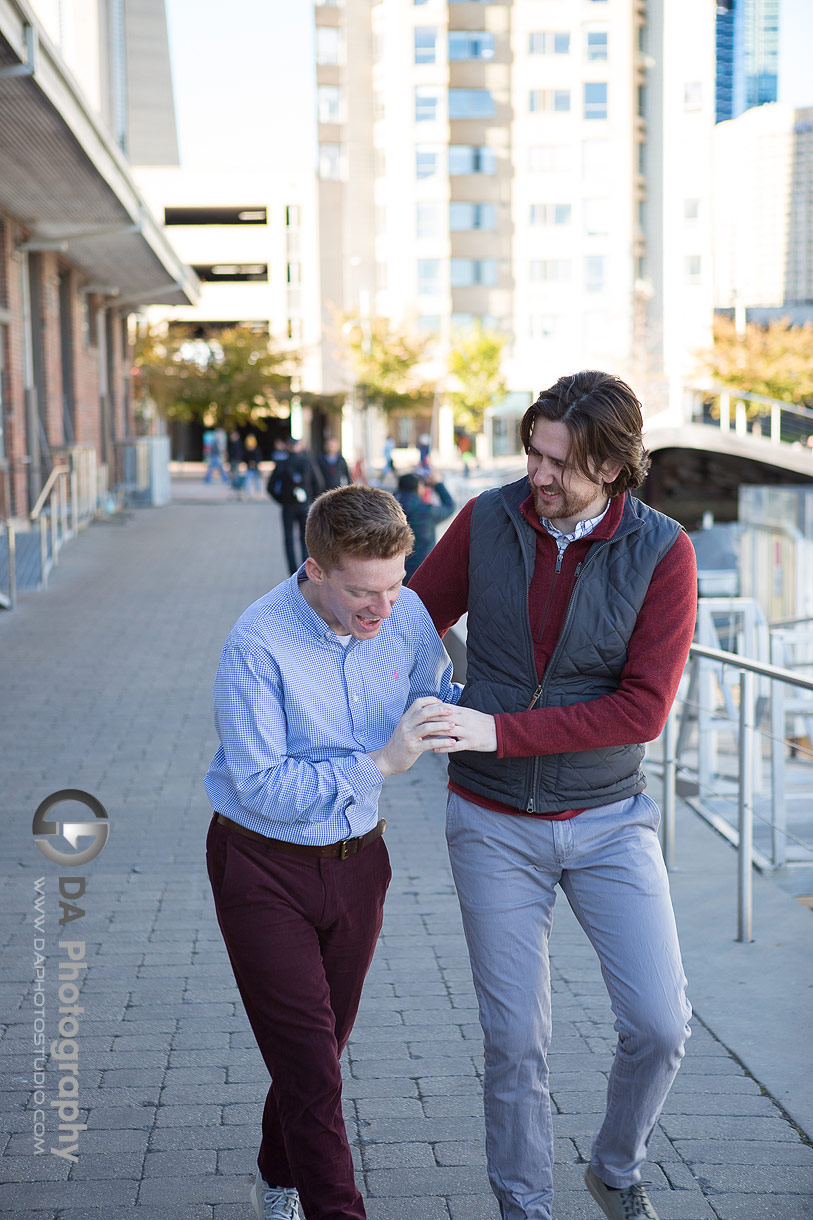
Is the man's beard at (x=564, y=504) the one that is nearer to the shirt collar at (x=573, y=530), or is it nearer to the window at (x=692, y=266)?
the shirt collar at (x=573, y=530)

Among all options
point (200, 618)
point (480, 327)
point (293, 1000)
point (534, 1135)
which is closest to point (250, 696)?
point (293, 1000)

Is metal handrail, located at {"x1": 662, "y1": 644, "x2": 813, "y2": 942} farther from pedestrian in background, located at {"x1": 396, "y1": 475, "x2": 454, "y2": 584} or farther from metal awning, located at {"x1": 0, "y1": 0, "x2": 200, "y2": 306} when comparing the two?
metal awning, located at {"x1": 0, "y1": 0, "x2": 200, "y2": 306}

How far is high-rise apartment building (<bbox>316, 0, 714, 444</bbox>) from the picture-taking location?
76125mm

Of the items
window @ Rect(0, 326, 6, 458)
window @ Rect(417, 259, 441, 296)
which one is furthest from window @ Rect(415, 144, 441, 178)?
window @ Rect(0, 326, 6, 458)

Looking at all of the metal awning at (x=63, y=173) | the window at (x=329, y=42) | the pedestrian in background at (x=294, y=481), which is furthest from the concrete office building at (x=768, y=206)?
the pedestrian in background at (x=294, y=481)

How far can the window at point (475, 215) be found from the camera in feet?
255

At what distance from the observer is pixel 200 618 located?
46.0ft

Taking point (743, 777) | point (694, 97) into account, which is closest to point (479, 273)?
point (694, 97)

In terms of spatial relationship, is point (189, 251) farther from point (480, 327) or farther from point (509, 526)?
point (509, 526)

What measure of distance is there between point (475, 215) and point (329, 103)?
11.6 m

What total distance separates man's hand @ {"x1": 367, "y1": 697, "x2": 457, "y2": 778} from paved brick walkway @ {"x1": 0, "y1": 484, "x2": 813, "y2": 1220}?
1.26 meters

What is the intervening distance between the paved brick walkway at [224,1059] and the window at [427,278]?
71609mm

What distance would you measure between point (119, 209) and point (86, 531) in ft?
19.7

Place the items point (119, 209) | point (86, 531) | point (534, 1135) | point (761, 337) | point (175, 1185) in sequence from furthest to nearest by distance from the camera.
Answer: point (761, 337)
point (86, 531)
point (119, 209)
point (175, 1185)
point (534, 1135)
